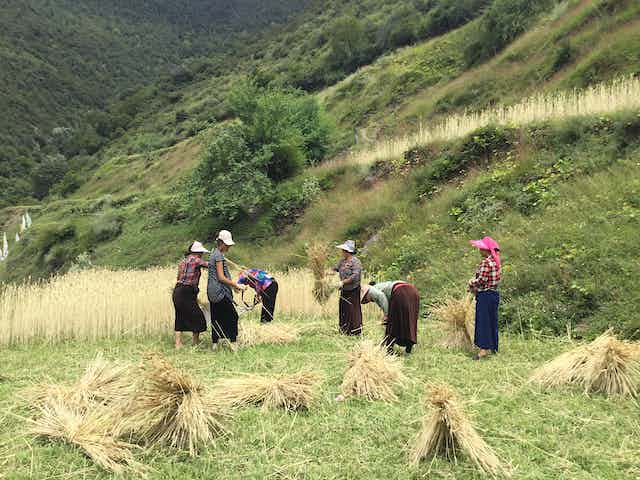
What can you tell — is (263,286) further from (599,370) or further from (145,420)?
(599,370)

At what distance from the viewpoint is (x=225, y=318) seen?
6242 millimetres

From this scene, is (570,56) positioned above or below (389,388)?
above

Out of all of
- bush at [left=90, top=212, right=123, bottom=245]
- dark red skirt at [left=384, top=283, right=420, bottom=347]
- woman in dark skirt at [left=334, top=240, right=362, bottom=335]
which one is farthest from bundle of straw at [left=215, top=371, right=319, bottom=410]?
bush at [left=90, top=212, right=123, bottom=245]

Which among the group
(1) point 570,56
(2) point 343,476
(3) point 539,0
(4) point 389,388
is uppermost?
(3) point 539,0

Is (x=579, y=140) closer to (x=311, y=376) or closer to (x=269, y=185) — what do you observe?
(x=311, y=376)

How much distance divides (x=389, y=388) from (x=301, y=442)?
108cm

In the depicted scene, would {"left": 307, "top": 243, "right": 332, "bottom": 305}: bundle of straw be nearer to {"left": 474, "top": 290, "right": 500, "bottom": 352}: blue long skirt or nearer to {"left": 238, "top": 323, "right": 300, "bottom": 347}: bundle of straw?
{"left": 238, "top": 323, "right": 300, "bottom": 347}: bundle of straw

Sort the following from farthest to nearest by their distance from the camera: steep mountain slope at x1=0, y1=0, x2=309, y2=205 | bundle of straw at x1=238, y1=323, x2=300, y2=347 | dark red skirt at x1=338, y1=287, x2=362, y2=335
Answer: steep mountain slope at x1=0, y1=0, x2=309, y2=205 → dark red skirt at x1=338, y1=287, x2=362, y2=335 → bundle of straw at x1=238, y1=323, x2=300, y2=347

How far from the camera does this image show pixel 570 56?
17828 mm

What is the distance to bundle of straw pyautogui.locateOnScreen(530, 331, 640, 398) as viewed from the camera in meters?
4.26

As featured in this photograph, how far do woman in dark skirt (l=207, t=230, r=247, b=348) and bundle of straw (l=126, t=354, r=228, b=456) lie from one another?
7.99 ft

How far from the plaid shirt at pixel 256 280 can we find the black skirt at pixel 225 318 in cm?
87

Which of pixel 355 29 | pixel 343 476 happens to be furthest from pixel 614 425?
pixel 355 29

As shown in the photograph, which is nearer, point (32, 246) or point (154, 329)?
point (154, 329)
